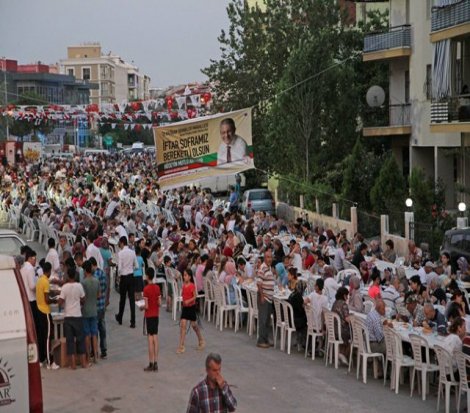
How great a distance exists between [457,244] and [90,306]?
437 inches

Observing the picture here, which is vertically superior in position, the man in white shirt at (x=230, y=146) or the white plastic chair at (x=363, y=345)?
the man in white shirt at (x=230, y=146)

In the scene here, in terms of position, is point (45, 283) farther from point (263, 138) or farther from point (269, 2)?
point (269, 2)

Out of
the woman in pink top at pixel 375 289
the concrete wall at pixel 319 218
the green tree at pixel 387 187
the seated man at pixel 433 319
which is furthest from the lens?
the green tree at pixel 387 187

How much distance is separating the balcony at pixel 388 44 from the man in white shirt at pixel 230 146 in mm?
14668

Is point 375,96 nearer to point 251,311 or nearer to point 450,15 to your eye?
point 450,15

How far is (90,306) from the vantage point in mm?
15797

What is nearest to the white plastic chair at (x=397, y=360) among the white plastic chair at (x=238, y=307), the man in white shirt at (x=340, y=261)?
the white plastic chair at (x=238, y=307)

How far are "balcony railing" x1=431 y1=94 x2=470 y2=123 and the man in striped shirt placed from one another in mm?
14141

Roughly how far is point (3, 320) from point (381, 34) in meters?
31.4

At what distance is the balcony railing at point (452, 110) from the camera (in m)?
30.2

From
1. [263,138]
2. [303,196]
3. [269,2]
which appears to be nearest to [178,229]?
[303,196]

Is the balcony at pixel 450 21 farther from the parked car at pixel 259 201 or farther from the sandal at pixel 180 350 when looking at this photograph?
the sandal at pixel 180 350

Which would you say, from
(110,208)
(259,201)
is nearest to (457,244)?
(110,208)

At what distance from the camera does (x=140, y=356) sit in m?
17.0
